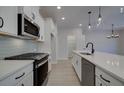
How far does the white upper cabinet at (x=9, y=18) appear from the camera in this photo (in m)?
1.71

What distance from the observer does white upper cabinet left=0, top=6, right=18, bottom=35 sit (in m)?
1.71

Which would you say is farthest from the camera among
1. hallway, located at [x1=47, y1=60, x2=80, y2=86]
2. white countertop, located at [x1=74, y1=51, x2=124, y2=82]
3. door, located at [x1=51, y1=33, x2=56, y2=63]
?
door, located at [x1=51, y1=33, x2=56, y2=63]

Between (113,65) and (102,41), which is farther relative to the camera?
(102,41)

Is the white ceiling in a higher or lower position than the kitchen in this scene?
higher

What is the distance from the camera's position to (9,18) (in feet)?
6.13

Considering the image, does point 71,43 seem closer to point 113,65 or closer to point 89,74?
point 89,74

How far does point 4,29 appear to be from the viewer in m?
1.71

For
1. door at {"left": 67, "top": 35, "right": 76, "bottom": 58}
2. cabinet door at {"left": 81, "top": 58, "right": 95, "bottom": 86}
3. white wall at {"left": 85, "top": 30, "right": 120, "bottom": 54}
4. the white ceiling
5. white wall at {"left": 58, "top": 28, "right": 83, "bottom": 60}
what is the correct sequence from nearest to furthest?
cabinet door at {"left": 81, "top": 58, "right": 95, "bottom": 86} → the white ceiling → white wall at {"left": 58, "top": 28, "right": 83, "bottom": 60} → door at {"left": 67, "top": 35, "right": 76, "bottom": 58} → white wall at {"left": 85, "top": 30, "right": 120, "bottom": 54}

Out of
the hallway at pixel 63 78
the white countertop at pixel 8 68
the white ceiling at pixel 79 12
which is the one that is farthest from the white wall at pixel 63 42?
the white countertop at pixel 8 68

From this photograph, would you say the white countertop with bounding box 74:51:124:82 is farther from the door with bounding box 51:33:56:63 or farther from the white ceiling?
the door with bounding box 51:33:56:63

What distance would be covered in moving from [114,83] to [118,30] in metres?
11.6

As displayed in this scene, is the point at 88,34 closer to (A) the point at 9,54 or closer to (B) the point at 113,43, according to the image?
(B) the point at 113,43

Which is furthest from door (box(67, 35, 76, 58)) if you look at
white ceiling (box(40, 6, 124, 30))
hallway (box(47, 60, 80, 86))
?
hallway (box(47, 60, 80, 86))

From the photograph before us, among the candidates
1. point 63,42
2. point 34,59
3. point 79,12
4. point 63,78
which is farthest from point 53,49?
point 34,59
